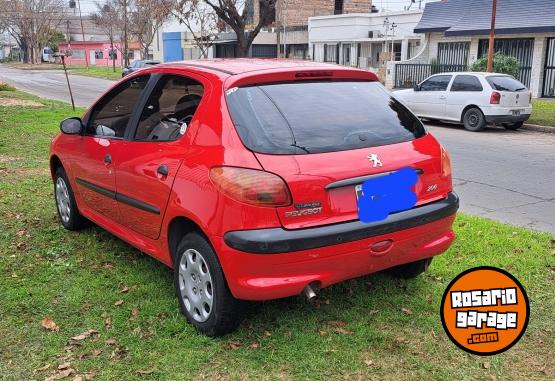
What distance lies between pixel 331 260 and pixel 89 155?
264 centimetres

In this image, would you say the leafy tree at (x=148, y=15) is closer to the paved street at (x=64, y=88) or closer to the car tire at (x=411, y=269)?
the paved street at (x=64, y=88)

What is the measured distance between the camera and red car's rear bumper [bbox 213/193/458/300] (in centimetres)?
322

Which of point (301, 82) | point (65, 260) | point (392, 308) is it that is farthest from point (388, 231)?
point (65, 260)

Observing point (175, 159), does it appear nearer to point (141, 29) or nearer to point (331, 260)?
point (331, 260)

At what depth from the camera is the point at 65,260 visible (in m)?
5.07

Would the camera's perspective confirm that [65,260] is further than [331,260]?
Yes

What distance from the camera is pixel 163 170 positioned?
388 cm

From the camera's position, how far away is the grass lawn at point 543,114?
16.1 m

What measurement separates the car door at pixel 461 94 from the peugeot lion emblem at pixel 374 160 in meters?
12.5

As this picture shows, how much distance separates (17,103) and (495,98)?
52.9 feet

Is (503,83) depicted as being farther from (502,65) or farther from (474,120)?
(502,65)

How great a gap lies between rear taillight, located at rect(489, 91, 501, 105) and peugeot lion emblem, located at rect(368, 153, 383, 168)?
40.7 ft

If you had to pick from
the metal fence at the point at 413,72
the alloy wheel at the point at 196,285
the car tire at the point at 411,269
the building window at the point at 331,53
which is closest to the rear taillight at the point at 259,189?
the alloy wheel at the point at 196,285

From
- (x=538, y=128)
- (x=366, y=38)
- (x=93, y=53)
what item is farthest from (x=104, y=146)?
(x=93, y=53)
